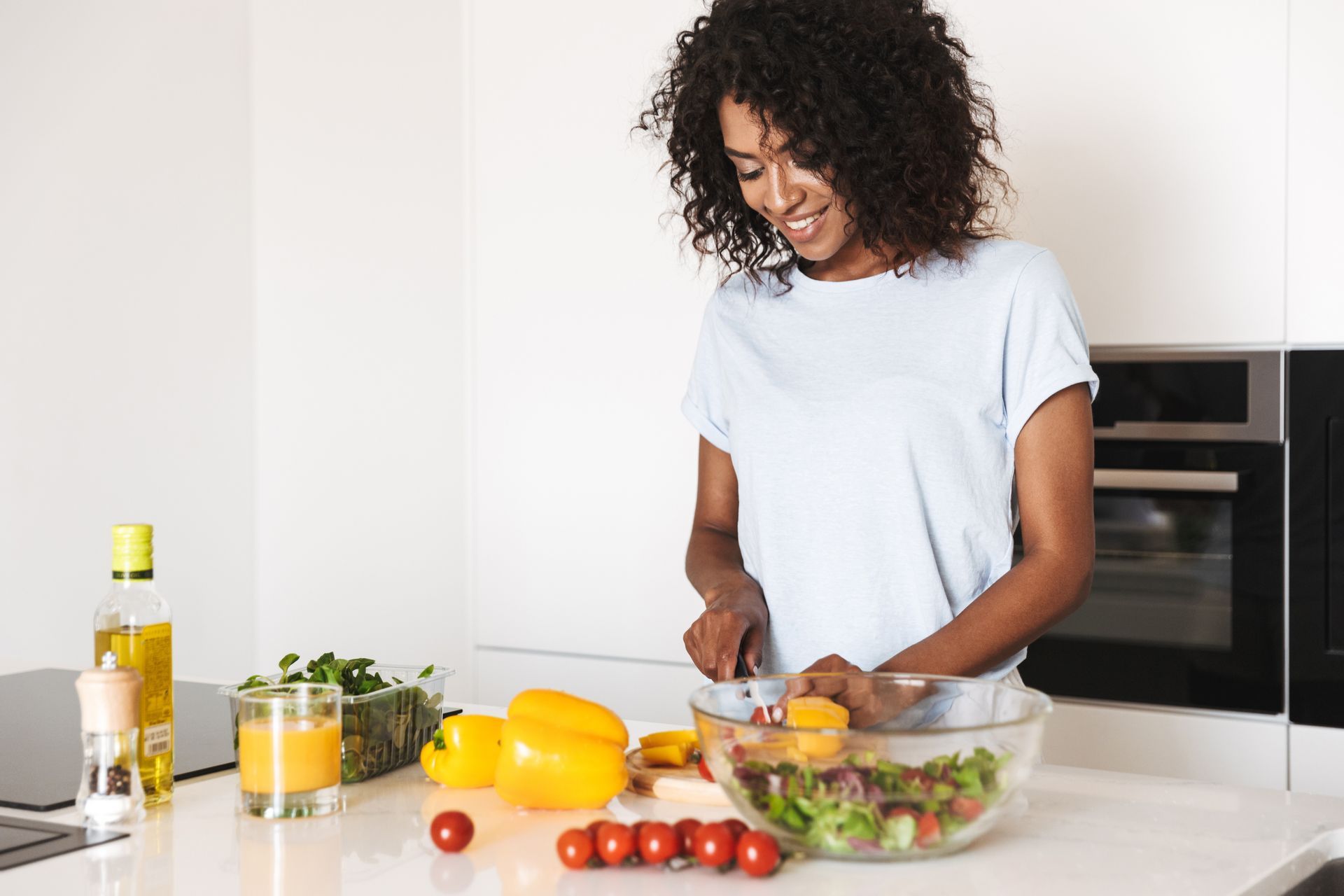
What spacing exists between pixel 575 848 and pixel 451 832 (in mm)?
100

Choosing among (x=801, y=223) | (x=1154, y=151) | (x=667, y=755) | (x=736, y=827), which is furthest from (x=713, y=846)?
(x=1154, y=151)

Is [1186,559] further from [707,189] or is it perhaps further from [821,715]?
[821,715]

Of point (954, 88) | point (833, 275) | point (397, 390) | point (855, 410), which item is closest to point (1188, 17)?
point (954, 88)

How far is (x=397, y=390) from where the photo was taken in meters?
2.68

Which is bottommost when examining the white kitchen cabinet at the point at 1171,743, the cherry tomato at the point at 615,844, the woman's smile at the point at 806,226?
the white kitchen cabinet at the point at 1171,743

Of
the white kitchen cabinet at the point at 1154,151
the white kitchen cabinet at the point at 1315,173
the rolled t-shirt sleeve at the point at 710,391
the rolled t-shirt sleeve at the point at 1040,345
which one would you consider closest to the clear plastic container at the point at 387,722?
the rolled t-shirt sleeve at the point at 710,391

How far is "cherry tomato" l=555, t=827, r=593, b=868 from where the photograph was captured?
2.82 feet

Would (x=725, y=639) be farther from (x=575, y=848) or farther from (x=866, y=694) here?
(x=575, y=848)


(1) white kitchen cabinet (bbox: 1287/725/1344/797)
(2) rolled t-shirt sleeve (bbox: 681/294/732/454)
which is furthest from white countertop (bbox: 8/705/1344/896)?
(1) white kitchen cabinet (bbox: 1287/725/1344/797)

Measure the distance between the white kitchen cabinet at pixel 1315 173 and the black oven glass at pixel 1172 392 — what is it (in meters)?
0.11

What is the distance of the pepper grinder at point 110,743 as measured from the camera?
95cm

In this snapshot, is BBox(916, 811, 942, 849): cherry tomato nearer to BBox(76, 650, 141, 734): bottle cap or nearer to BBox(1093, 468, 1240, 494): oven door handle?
BBox(76, 650, 141, 734): bottle cap

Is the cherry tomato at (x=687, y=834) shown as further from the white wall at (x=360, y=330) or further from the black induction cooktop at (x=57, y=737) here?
the white wall at (x=360, y=330)

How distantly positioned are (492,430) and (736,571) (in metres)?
1.19
